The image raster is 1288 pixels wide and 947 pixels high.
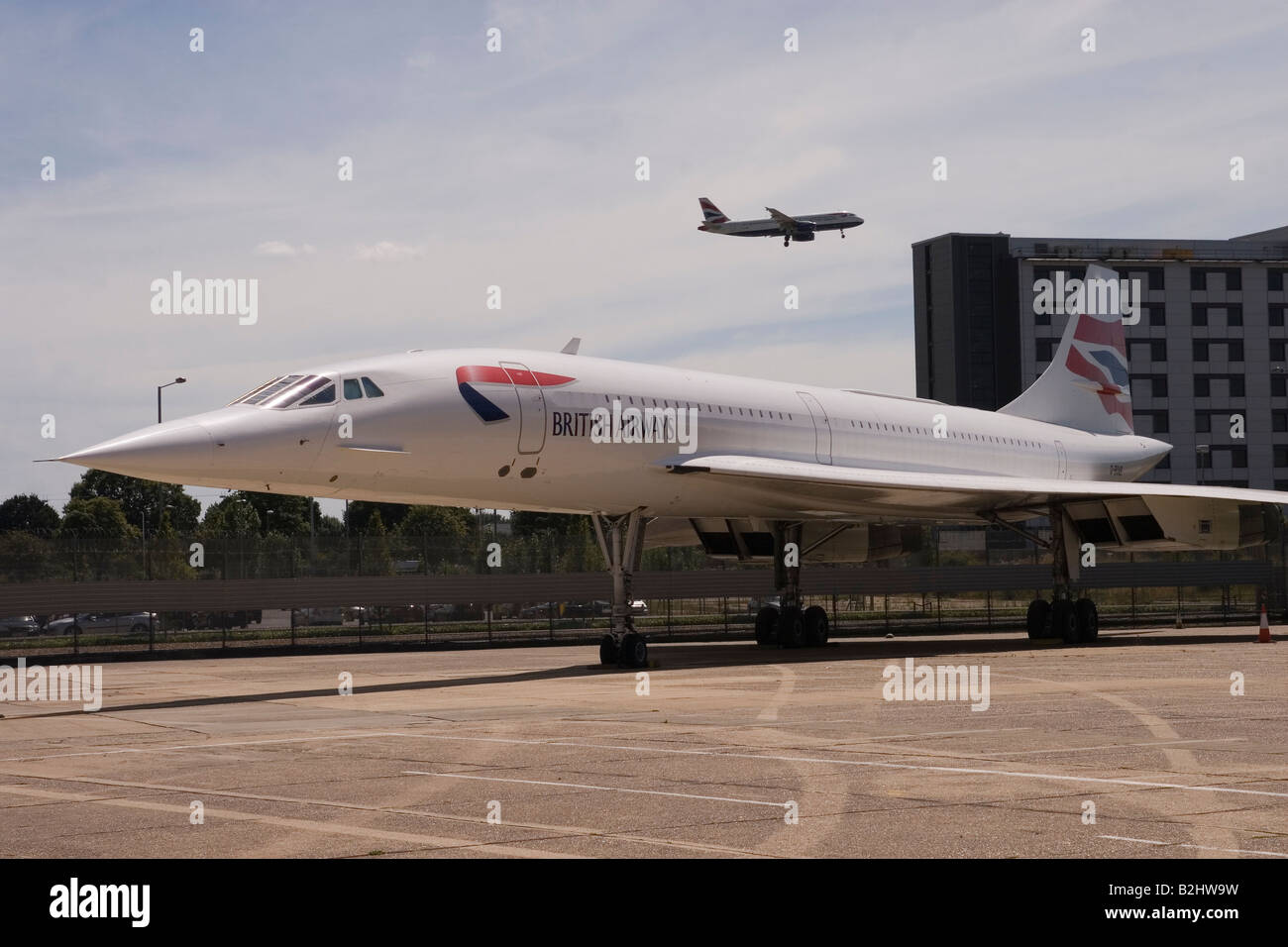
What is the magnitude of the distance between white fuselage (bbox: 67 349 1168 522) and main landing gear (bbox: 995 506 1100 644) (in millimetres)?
2541

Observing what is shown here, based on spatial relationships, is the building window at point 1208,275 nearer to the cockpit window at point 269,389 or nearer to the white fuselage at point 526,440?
the white fuselage at point 526,440

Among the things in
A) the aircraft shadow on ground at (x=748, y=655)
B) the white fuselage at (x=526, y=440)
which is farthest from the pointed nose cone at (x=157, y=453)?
the aircraft shadow on ground at (x=748, y=655)

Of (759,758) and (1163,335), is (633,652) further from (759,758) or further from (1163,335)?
(1163,335)

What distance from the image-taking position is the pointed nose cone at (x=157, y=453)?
15.8 meters

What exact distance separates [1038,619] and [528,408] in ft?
43.5

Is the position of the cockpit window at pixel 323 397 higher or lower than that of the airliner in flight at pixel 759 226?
lower

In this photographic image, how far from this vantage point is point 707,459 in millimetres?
22656

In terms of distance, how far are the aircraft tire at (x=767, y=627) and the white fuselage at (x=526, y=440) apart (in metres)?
3.14

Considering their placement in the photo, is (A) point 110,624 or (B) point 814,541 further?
(A) point 110,624

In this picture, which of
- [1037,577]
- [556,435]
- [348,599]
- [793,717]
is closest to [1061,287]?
[1037,577]

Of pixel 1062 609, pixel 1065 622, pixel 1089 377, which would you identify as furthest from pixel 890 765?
pixel 1089 377

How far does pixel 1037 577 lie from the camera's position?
40781 millimetres
